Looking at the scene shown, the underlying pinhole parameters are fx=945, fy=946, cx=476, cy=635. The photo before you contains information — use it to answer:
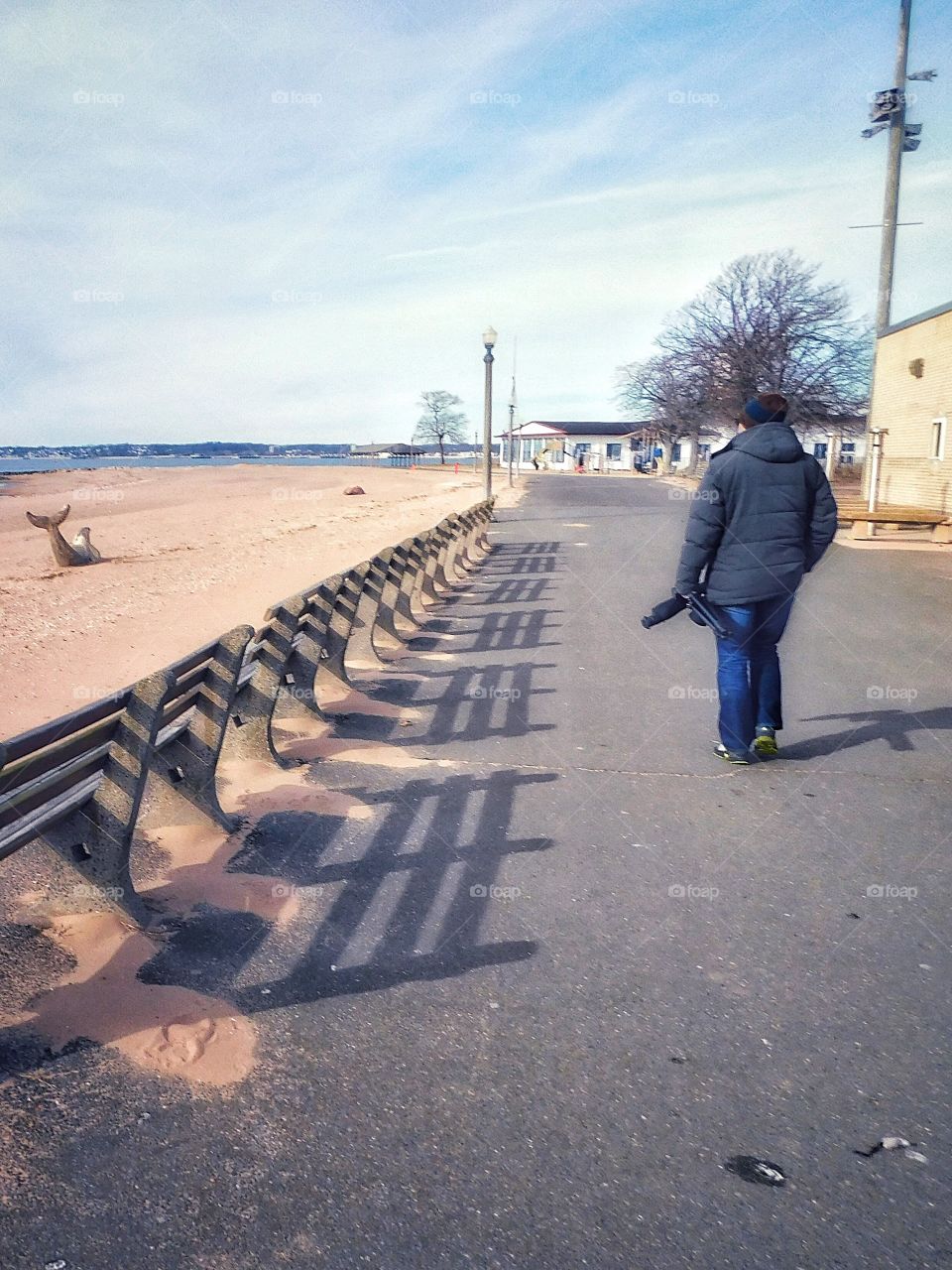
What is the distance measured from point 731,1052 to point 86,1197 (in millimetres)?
1979

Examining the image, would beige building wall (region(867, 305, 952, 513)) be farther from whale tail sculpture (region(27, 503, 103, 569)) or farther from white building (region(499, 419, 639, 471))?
white building (region(499, 419, 639, 471))

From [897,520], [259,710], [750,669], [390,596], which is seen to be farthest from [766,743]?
[897,520]

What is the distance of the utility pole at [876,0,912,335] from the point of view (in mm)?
24719

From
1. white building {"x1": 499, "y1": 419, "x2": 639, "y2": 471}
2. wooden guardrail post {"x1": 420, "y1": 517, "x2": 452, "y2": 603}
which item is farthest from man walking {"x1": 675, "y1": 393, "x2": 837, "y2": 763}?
white building {"x1": 499, "y1": 419, "x2": 639, "y2": 471}

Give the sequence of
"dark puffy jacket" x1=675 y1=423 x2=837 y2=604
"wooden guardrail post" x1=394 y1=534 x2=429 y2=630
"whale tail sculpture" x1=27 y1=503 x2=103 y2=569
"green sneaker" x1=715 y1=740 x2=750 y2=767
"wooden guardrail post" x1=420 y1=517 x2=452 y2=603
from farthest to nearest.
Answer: "whale tail sculpture" x1=27 y1=503 x2=103 y2=569
"wooden guardrail post" x1=420 y1=517 x2=452 y2=603
"wooden guardrail post" x1=394 y1=534 x2=429 y2=630
"green sneaker" x1=715 y1=740 x2=750 y2=767
"dark puffy jacket" x1=675 y1=423 x2=837 y2=604

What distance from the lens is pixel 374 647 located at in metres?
9.45

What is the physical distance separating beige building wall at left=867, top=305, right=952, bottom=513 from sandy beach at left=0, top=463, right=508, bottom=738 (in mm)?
12842

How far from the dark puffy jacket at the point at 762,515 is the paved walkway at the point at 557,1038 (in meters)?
1.23

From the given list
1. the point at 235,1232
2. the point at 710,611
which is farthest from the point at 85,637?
the point at 235,1232

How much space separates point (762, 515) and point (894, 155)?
959 inches

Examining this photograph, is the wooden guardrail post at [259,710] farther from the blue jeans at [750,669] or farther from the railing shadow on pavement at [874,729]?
the railing shadow on pavement at [874,729]

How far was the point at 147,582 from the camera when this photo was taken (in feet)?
52.4

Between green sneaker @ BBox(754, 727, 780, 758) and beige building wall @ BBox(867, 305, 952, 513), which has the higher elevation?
beige building wall @ BBox(867, 305, 952, 513)

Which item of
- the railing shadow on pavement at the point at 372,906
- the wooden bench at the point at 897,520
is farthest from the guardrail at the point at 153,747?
the wooden bench at the point at 897,520
